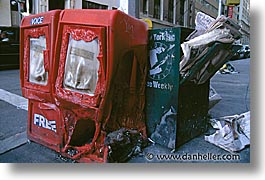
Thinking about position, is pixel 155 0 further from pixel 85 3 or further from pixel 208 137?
pixel 208 137

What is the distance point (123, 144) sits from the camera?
184 centimetres

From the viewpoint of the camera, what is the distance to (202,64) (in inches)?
72.1

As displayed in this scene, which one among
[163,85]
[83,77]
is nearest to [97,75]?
[83,77]

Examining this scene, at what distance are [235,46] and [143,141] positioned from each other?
33.2 inches

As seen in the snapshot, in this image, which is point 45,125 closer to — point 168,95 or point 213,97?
point 168,95

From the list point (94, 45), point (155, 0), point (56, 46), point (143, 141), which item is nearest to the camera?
point (94, 45)

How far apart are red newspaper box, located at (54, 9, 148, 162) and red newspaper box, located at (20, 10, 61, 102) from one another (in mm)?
59

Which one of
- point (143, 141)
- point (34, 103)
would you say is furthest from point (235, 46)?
point (34, 103)

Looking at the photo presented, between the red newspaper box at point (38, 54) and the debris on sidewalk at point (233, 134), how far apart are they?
3.63 ft

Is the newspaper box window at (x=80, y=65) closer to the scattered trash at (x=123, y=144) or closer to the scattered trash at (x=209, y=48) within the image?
the scattered trash at (x=123, y=144)

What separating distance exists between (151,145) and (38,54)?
37.4 inches

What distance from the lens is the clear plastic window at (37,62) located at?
6.16 ft

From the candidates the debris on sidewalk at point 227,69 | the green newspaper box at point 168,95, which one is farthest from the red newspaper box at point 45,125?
the debris on sidewalk at point 227,69

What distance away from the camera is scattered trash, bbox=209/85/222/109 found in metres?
2.29
